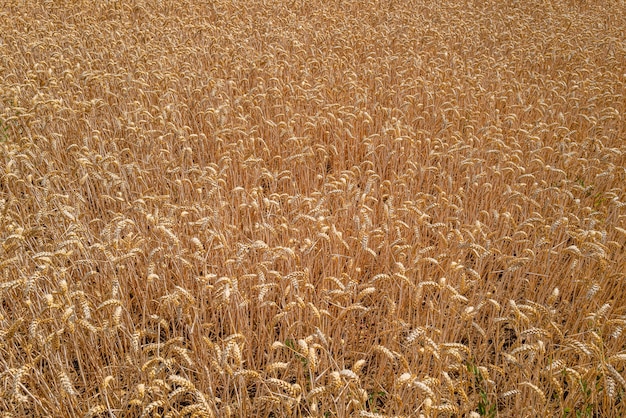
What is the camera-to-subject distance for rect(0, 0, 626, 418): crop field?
1927mm

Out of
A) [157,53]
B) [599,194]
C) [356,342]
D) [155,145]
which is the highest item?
[157,53]

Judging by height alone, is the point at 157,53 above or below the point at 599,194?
above

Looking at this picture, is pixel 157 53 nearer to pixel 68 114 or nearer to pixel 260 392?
pixel 68 114

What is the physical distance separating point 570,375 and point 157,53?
4.56 meters

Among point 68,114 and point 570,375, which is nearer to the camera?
point 570,375

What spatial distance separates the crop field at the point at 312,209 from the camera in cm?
193

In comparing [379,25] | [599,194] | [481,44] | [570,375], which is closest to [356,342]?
[570,375]

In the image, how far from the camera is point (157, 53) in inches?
200

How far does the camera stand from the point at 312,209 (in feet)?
8.54

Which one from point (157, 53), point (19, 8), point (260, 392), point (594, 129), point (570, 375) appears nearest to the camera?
point (570, 375)

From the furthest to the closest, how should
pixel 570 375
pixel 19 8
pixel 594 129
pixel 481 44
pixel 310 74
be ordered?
pixel 19 8, pixel 481 44, pixel 310 74, pixel 594 129, pixel 570 375

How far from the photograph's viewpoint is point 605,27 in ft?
22.2

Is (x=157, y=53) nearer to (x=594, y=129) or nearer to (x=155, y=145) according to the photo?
(x=155, y=145)

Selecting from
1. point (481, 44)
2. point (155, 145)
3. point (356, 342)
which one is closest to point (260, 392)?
point (356, 342)
